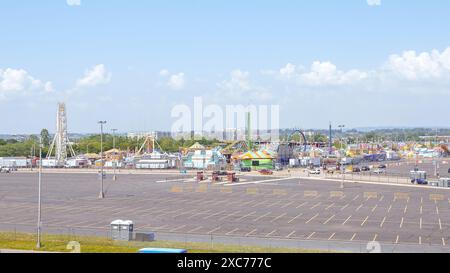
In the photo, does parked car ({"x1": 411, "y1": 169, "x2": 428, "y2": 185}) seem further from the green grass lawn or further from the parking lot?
the green grass lawn

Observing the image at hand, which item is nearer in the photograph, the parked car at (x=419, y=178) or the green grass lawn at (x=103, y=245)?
the green grass lawn at (x=103, y=245)

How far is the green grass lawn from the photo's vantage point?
28562mm

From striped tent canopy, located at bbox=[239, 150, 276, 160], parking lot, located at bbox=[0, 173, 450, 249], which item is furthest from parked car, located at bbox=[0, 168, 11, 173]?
striped tent canopy, located at bbox=[239, 150, 276, 160]

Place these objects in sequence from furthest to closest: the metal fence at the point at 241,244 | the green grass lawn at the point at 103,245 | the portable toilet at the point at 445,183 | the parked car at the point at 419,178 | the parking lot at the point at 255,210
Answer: the parked car at the point at 419,178 → the portable toilet at the point at 445,183 → the parking lot at the point at 255,210 → the metal fence at the point at 241,244 → the green grass lawn at the point at 103,245

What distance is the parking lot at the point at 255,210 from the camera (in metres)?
38.2

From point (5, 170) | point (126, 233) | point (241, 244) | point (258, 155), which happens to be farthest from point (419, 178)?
point (5, 170)

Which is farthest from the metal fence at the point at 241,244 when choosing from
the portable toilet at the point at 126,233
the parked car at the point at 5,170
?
the parked car at the point at 5,170

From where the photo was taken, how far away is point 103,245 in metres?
30.2

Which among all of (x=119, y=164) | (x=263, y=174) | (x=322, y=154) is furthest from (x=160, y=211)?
(x=322, y=154)

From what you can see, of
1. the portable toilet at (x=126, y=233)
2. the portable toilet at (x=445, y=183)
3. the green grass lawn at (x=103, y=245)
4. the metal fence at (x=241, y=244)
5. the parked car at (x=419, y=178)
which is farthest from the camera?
the parked car at (x=419, y=178)

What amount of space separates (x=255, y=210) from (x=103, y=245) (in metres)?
22.4

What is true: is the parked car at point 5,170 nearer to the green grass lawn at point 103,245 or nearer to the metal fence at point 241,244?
the metal fence at point 241,244

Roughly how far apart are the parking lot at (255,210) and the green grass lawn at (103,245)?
237 inches

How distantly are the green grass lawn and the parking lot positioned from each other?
6.01m
